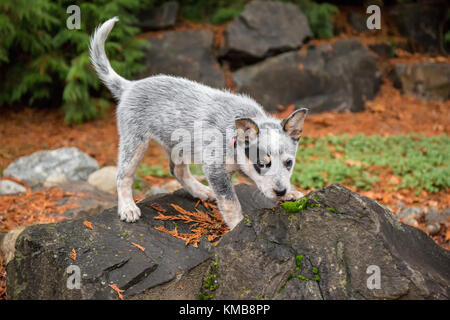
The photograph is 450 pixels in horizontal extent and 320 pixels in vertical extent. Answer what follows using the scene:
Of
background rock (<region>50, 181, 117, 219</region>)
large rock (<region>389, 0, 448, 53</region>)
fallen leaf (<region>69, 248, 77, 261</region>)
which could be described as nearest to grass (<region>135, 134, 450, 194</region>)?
background rock (<region>50, 181, 117, 219</region>)

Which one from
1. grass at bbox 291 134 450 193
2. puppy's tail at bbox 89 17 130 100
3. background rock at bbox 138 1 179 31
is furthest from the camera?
background rock at bbox 138 1 179 31

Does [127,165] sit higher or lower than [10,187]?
higher

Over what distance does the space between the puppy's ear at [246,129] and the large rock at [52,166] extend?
4.88 m

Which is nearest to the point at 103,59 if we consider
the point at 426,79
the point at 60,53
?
the point at 60,53

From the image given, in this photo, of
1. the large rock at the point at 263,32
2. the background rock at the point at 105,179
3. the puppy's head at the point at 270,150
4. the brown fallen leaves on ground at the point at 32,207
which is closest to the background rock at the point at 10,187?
the brown fallen leaves on ground at the point at 32,207

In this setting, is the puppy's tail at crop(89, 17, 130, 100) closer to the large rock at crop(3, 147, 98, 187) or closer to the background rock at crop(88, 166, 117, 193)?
the background rock at crop(88, 166, 117, 193)

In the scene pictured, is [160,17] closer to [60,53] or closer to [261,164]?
[60,53]

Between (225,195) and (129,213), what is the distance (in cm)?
100

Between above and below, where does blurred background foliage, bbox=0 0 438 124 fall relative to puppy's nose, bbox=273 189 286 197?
above

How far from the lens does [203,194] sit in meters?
4.78

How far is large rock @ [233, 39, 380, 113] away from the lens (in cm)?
1033

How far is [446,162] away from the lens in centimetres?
743

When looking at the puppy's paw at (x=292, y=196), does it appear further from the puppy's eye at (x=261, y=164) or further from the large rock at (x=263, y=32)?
the large rock at (x=263, y=32)
